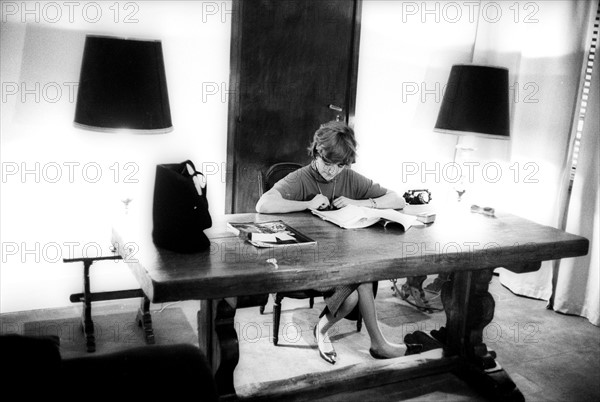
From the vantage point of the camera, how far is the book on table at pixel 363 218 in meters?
2.35

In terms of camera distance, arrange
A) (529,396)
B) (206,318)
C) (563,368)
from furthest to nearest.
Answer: (563,368), (529,396), (206,318)

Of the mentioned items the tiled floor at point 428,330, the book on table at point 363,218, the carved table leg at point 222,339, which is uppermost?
the book on table at point 363,218

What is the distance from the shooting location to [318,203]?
8.55ft

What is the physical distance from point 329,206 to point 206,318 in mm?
860

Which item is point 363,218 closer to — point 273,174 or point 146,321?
point 273,174

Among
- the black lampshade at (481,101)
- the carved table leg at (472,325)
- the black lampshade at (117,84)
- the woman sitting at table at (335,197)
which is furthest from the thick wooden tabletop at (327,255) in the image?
the black lampshade at (481,101)

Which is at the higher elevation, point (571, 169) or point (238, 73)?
point (238, 73)

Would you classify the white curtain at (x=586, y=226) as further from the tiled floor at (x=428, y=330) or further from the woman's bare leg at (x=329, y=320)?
the woman's bare leg at (x=329, y=320)

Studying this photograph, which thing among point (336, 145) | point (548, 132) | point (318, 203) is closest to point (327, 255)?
point (318, 203)

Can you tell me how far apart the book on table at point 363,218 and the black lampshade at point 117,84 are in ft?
2.82

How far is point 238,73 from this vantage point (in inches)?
138

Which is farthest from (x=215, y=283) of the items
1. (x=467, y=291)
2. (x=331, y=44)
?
(x=331, y=44)

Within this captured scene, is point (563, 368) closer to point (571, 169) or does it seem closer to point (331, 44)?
point (571, 169)

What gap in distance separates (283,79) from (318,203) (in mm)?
1352
